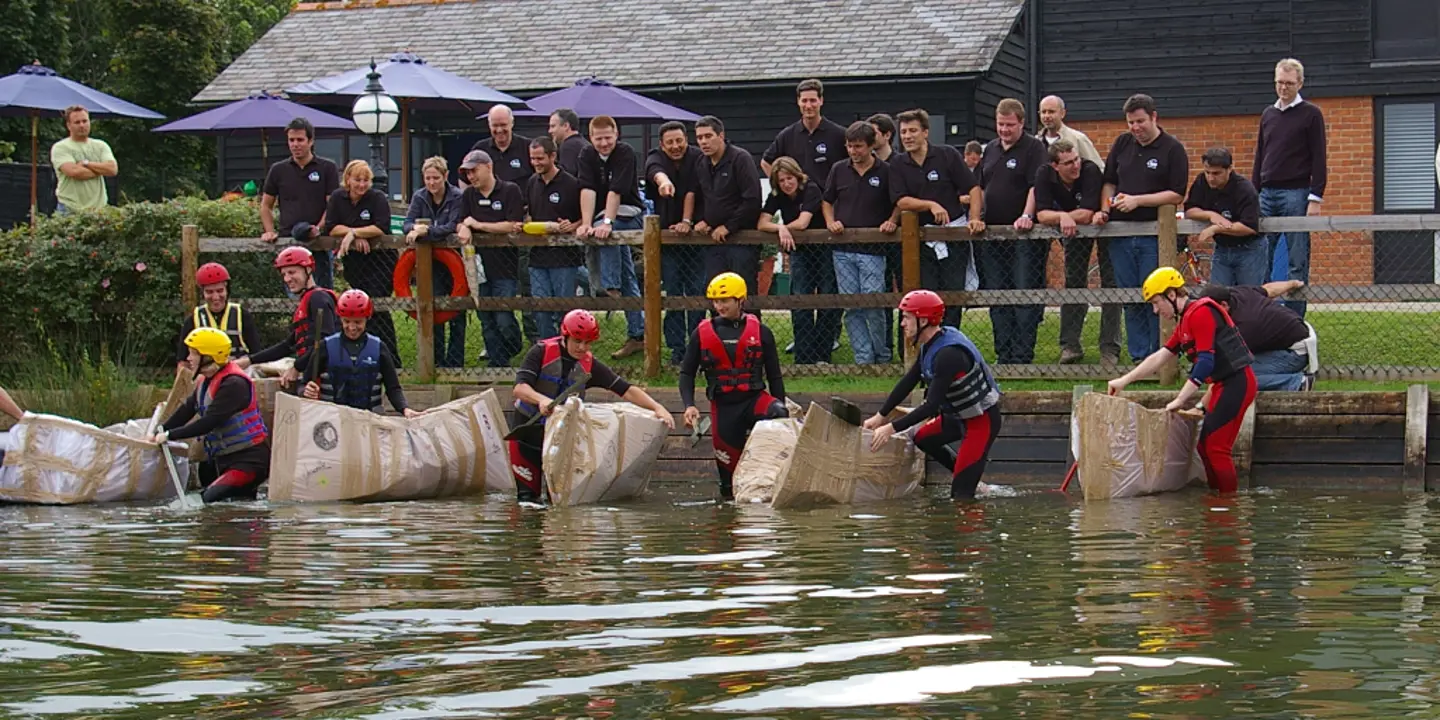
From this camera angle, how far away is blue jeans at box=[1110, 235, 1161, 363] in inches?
588

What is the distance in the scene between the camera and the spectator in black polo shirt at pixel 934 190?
15.2 m

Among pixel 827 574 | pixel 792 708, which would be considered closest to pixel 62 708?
pixel 792 708

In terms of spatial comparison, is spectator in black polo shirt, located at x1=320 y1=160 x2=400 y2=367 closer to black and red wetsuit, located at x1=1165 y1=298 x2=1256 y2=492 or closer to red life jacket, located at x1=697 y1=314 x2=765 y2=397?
red life jacket, located at x1=697 y1=314 x2=765 y2=397

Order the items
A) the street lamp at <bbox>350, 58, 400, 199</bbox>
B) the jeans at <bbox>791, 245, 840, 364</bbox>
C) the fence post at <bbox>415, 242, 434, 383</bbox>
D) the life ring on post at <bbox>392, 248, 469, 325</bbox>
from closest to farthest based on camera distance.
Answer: the jeans at <bbox>791, 245, 840, 364</bbox>
the fence post at <bbox>415, 242, 434, 383</bbox>
the life ring on post at <bbox>392, 248, 469, 325</bbox>
the street lamp at <bbox>350, 58, 400, 199</bbox>

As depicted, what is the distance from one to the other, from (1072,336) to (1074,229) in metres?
1.01

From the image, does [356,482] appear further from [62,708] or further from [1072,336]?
[62,708]

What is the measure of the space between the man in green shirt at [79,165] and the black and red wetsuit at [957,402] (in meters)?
9.51

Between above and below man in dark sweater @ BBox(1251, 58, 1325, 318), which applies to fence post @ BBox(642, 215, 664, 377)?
below

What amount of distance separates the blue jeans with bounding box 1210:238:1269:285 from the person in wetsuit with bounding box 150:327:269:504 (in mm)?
6755

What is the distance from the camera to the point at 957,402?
1334 cm

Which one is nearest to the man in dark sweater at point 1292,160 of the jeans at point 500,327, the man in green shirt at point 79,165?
the jeans at point 500,327

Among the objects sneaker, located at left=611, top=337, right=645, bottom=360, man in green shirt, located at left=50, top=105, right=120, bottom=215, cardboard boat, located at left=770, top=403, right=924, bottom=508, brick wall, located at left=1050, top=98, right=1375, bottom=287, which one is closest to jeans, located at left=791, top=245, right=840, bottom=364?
sneaker, located at left=611, top=337, right=645, bottom=360

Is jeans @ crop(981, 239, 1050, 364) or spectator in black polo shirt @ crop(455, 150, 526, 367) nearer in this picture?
jeans @ crop(981, 239, 1050, 364)

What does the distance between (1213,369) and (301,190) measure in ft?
25.1
